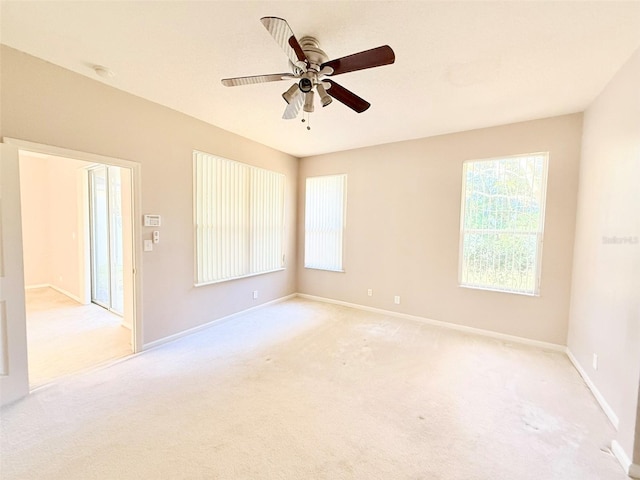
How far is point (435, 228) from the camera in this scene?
393 centimetres

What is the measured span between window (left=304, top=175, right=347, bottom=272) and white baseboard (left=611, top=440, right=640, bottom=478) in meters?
3.57

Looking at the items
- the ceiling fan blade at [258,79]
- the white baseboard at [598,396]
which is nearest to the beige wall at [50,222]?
the ceiling fan blade at [258,79]

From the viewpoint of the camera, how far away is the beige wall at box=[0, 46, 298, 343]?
2188mm

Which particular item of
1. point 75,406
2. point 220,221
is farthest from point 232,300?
point 75,406

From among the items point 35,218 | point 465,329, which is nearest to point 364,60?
point 465,329

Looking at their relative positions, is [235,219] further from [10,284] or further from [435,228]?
[435,228]

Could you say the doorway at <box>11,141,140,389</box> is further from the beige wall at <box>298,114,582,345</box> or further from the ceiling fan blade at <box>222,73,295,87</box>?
the beige wall at <box>298,114,582,345</box>

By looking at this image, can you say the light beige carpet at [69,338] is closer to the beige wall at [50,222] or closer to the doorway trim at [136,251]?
the doorway trim at [136,251]

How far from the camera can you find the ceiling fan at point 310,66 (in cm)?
155

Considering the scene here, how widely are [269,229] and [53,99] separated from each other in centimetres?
298

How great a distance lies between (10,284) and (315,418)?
2.58 m

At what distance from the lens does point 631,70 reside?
2021 millimetres

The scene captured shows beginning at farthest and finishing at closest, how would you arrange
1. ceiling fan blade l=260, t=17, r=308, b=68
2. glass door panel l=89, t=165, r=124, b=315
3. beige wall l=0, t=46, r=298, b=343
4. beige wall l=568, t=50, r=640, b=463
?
glass door panel l=89, t=165, r=124, b=315 < beige wall l=0, t=46, r=298, b=343 < beige wall l=568, t=50, r=640, b=463 < ceiling fan blade l=260, t=17, r=308, b=68

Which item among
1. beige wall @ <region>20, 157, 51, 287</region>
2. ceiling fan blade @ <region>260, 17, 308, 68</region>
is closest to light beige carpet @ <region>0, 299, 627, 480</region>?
ceiling fan blade @ <region>260, 17, 308, 68</region>
